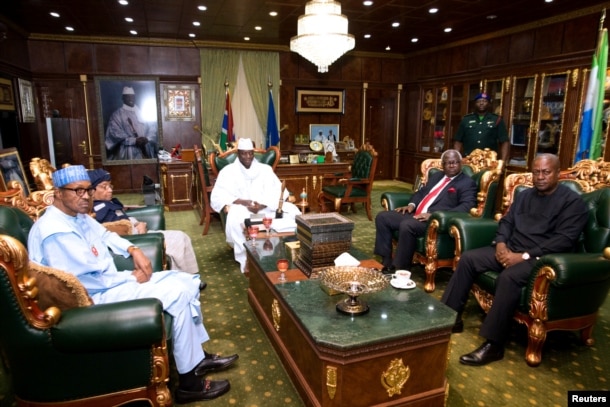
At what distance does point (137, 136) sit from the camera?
26.1ft

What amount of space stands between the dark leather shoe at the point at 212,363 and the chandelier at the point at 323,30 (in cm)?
326

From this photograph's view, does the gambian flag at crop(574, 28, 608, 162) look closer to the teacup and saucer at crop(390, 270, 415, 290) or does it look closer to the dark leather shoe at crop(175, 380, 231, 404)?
the teacup and saucer at crop(390, 270, 415, 290)

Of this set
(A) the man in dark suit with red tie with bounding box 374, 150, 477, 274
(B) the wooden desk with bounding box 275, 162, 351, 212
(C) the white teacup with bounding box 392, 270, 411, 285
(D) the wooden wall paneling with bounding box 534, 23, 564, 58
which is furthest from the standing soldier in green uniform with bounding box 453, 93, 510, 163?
(C) the white teacup with bounding box 392, 270, 411, 285

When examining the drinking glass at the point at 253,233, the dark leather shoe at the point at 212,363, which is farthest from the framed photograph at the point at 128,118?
the dark leather shoe at the point at 212,363

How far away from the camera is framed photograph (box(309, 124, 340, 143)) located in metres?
8.98

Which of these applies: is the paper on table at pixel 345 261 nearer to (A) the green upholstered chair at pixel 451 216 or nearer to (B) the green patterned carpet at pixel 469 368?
(B) the green patterned carpet at pixel 469 368

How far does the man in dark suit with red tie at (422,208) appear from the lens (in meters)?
3.59

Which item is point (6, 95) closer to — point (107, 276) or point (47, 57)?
point (47, 57)

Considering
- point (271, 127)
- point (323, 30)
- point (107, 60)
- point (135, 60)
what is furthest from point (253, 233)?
point (107, 60)

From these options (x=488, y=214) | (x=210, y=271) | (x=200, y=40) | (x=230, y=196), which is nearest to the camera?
(x=488, y=214)

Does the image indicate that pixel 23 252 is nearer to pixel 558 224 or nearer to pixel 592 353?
pixel 558 224

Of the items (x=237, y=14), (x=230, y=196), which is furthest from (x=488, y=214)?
(x=237, y=14)

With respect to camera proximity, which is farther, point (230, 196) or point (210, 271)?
point (230, 196)

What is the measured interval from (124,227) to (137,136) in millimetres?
5667
